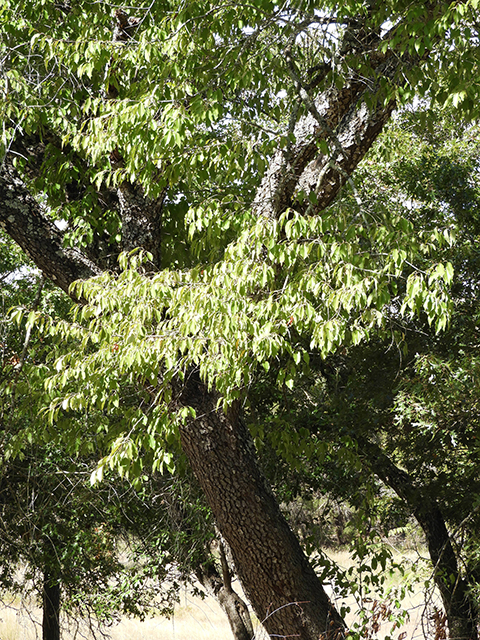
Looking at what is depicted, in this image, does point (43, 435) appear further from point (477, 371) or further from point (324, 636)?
point (477, 371)

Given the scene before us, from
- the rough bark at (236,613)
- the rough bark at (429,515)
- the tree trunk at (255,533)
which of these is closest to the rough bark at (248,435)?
the tree trunk at (255,533)

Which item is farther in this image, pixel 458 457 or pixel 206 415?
pixel 458 457

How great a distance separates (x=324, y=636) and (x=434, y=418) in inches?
88.4

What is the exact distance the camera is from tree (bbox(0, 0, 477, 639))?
11.2ft

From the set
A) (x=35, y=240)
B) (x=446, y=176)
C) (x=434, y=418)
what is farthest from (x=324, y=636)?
(x=446, y=176)

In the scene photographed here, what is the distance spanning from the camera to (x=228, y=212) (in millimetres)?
4059

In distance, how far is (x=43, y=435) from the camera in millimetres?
5152

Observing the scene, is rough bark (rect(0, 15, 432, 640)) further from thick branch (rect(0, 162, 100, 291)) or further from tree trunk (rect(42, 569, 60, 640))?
tree trunk (rect(42, 569, 60, 640))

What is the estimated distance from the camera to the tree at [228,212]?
342 cm

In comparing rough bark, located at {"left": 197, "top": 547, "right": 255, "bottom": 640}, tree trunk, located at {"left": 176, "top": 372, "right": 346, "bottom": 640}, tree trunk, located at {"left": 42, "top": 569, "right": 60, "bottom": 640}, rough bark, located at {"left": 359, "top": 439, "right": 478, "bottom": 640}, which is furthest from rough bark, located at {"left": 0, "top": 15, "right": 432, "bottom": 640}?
tree trunk, located at {"left": 42, "top": 569, "right": 60, "bottom": 640}

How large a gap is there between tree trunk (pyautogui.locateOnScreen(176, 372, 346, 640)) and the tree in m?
0.01

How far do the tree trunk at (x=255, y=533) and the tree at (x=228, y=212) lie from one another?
0.4 inches

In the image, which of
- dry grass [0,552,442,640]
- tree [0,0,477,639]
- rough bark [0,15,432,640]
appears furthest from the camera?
dry grass [0,552,442,640]

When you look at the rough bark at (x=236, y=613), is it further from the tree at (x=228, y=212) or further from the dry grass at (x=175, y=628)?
the tree at (x=228, y=212)
